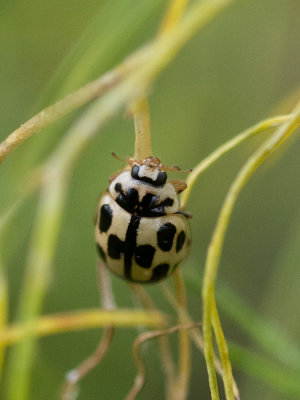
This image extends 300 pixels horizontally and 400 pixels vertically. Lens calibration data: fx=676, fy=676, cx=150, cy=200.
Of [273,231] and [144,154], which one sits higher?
[144,154]

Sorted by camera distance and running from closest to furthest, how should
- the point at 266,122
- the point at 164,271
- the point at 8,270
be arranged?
the point at 266,122 → the point at 164,271 → the point at 8,270

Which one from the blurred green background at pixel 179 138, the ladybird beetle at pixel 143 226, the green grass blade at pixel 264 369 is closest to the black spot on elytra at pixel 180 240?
the ladybird beetle at pixel 143 226

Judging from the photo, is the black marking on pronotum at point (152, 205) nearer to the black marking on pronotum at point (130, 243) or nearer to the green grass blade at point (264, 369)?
the black marking on pronotum at point (130, 243)

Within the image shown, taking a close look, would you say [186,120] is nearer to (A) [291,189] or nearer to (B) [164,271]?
(A) [291,189]

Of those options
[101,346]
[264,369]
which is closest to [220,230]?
[101,346]

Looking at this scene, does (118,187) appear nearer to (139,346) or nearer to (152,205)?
(152,205)

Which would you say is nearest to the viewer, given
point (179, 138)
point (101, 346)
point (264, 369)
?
point (101, 346)

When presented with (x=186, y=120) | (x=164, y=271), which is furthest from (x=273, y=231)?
(x=164, y=271)

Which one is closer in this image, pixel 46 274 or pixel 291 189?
pixel 46 274
